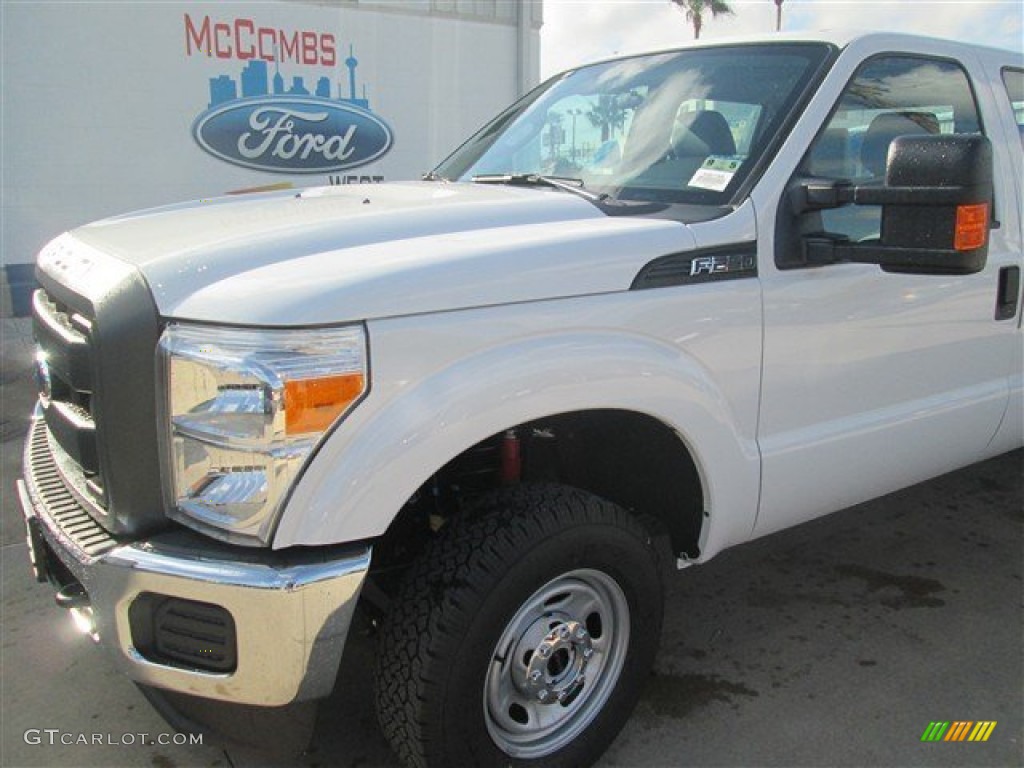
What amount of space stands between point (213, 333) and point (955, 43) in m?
2.94

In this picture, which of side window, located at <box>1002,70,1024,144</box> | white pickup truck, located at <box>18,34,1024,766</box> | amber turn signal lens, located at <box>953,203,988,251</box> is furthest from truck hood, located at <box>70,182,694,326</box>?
side window, located at <box>1002,70,1024,144</box>

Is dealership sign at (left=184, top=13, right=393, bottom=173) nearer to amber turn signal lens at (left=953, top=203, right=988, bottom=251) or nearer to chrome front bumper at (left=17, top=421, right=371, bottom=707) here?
chrome front bumper at (left=17, top=421, right=371, bottom=707)

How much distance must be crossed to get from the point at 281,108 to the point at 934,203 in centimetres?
866

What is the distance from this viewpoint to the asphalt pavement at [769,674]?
2.55 m

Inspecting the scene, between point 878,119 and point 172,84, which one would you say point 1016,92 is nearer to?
point 878,119

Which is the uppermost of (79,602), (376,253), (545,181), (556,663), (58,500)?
(545,181)

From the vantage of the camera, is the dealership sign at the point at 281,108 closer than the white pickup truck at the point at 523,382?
No

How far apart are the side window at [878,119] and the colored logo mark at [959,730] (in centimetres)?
153

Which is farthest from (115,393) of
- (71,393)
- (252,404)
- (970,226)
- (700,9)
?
(700,9)

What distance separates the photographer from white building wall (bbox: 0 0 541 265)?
8.41 m

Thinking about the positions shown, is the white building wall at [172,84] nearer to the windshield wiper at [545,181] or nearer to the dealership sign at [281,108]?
the dealership sign at [281,108]

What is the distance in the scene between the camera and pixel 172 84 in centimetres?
899

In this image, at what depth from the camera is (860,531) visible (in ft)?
13.7

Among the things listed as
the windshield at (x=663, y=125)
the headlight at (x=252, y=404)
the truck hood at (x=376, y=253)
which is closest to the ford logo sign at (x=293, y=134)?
the windshield at (x=663, y=125)
